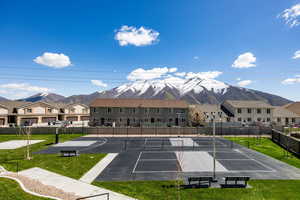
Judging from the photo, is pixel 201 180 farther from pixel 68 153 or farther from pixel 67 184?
pixel 68 153

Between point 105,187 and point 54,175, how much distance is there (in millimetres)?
5894

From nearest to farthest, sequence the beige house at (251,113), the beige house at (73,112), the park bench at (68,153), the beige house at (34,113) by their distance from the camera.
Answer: the park bench at (68,153), the beige house at (34,113), the beige house at (251,113), the beige house at (73,112)

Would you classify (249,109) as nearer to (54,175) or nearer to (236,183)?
(236,183)

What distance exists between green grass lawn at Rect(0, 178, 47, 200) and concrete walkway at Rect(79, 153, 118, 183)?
4.50 metres

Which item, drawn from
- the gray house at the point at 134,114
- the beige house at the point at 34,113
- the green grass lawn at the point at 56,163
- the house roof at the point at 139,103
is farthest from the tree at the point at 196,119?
the beige house at the point at 34,113

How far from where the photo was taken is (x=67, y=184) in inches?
564

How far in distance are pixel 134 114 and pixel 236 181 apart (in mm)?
47945

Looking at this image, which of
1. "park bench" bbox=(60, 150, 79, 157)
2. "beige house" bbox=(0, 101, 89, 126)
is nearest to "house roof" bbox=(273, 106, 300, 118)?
"park bench" bbox=(60, 150, 79, 157)

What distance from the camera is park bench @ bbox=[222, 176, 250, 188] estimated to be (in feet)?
46.8

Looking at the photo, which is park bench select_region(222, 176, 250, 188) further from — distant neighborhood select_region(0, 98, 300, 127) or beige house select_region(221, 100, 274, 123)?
beige house select_region(221, 100, 274, 123)

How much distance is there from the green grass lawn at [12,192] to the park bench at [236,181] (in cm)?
1461

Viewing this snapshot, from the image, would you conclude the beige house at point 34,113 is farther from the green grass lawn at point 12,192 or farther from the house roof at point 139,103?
the green grass lawn at point 12,192

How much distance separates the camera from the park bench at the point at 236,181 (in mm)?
14250

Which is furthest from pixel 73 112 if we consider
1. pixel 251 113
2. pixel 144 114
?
pixel 251 113
